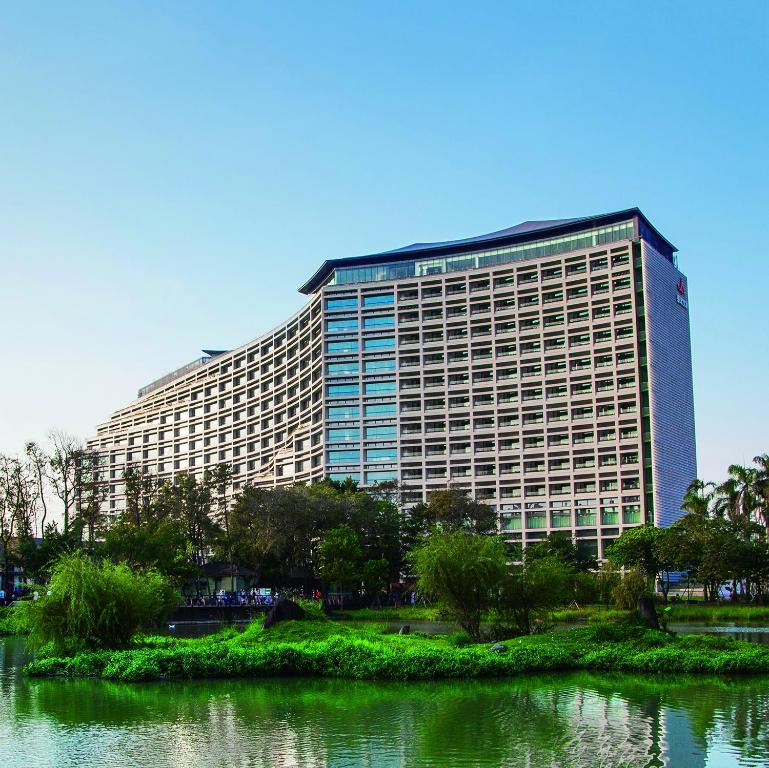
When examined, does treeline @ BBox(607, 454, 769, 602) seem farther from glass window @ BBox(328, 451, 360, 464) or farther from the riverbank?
glass window @ BBox(328, 451, 360, 464)

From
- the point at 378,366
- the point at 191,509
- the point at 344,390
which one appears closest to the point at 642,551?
the point at 191,509

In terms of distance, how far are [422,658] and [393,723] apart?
9062mm

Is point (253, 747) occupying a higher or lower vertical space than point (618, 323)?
lower

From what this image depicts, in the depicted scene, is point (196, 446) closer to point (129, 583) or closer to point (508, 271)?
point (508, 271)

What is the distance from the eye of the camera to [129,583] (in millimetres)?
37656

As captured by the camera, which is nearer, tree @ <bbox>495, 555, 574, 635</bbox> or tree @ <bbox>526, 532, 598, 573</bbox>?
tree @ <bbox>495, 555, 574, 635</bbox>

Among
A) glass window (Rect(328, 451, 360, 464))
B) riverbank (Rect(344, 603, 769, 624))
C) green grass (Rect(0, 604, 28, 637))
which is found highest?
glass window (Rect(328, 451, 360, 464))

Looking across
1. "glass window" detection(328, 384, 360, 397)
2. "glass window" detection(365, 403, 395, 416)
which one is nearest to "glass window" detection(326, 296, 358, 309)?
"glass window" detection(328, 384, 360, 397)

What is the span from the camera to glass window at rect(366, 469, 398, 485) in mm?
138625

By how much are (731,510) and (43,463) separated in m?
63.6

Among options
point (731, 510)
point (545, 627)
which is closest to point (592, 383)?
point (731, 510)

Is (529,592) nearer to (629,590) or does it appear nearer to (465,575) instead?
(465,575)

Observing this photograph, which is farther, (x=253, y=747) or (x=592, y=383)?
(x=592, y=383)

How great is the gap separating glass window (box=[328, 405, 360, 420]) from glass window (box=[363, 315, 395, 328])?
12937 mm
